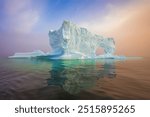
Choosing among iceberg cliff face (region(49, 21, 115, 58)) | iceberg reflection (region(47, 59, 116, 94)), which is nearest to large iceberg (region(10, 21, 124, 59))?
iceberg cliff face (region(49, 21, 115, 58))

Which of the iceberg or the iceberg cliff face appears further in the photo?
the iceberg

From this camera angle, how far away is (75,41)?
561 inches

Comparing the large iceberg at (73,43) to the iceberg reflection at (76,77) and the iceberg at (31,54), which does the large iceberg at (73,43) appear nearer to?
the iceberg at (31,54)

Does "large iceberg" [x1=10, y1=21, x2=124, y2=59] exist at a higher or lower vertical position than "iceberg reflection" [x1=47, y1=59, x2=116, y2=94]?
higher

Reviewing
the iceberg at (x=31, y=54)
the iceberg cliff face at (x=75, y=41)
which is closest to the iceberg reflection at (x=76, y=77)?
the iceberg cliff face at (x=75, y=41)

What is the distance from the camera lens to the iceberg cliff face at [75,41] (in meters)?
13.5

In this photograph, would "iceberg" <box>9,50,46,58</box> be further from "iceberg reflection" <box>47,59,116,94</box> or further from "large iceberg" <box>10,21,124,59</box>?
"iceberg reflection" <box>47,59,116,94</box>

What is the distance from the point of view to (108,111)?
3154mm

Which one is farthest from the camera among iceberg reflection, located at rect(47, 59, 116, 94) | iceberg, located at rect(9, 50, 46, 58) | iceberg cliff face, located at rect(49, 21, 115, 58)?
iceberg, located at rect(9, 50, 46, 58)

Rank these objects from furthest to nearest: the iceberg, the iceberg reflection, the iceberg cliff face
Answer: the iceberg → the iceberg cliff face → the iceberg reflection

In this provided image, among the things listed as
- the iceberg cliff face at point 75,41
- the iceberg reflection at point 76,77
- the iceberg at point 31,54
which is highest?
the iceberg cliff face at point 75,41

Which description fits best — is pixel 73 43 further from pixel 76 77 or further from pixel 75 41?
pixel 76 77

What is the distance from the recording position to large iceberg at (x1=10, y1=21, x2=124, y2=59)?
13.6 m

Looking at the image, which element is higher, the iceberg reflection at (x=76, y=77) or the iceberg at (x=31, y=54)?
the iceberg at (x=31, y=54)
